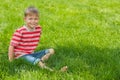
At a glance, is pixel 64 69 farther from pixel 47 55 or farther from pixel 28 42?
pixel 28 42

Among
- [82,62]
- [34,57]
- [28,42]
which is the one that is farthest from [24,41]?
[82,62]

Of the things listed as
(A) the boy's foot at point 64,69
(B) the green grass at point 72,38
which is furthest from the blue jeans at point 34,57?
(A) the boy's foot at point 64,69

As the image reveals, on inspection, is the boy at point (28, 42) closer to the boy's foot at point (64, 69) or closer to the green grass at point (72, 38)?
the green grass at point (72, 38)

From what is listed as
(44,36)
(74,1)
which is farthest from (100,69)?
(74,1)

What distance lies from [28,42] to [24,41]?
3.6 inches

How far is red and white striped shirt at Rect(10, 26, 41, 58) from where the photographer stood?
6.33 m

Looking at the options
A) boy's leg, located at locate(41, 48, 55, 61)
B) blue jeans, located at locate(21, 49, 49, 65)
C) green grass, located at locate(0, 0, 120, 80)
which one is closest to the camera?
green grass, located at locate(0, 0, 120, 80)

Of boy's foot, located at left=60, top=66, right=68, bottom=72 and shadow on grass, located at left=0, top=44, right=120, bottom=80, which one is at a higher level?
boy's foot, located at left=60, top=66, right=68, bottom=72

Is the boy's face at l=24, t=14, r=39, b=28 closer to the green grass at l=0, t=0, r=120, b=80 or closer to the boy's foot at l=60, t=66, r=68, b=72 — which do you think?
the green grass at l=0, t=0, r=120, b=80

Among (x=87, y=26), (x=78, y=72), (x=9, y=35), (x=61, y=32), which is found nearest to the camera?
(x=78, y=72)

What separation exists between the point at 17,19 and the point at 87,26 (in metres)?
1.87

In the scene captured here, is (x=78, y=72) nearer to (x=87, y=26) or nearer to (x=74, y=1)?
(x=87, y=26)

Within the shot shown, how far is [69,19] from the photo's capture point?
10.1 metres

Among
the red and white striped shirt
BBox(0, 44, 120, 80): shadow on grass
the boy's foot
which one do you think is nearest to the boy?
the red and white striped shirt
